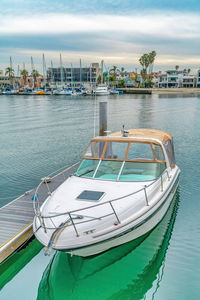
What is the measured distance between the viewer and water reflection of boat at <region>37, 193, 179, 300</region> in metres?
6.99

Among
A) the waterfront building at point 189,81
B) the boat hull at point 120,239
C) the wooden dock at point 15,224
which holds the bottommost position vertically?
the wooden dock at point 15,224

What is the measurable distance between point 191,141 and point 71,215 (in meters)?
18.0

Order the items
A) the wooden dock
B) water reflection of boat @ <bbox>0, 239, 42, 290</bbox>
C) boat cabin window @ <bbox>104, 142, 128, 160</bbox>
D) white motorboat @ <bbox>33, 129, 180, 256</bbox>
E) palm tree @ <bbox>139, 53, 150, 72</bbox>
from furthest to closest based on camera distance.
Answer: palm tree @ <bbox>139, 53, 150, 72</bbox>, boat cabin window @ <bbox>104, 142, 128, 160</bbox>, the wooden dock, water reflection of boat @ <bbox>0, 239, 42, 290</bbox>, white motorboat @ <bbox>33, 129, 180, 256</bbox>

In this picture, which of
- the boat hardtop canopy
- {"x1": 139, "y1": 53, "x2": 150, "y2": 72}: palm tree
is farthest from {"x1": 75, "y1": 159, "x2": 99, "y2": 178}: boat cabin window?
{"x1": 139, "y1": 53, "x2": 150, "y2": 72}: palm tree

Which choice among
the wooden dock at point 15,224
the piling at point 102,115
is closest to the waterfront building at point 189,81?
the piling at point 102,115

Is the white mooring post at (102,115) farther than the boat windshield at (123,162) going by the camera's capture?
Yes

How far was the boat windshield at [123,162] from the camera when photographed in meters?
8.74

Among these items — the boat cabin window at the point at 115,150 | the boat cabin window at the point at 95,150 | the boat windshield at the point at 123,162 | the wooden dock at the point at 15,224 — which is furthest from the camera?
the boat cabin window at the point at 95,150

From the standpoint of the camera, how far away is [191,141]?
22750 mm

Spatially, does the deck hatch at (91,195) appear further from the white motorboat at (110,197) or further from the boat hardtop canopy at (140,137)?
the boat hardtop canopy at (140,137)

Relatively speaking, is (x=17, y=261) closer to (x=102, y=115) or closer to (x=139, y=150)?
(x=139, y=150)

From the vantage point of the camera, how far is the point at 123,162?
8898 millimetres

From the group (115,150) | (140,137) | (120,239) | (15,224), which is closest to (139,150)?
(140,137)

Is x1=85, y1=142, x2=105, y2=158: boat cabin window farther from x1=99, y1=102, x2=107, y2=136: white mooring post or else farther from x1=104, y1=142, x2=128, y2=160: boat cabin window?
x1=99, y1=102, x2=107, y2=136: white mooring post
